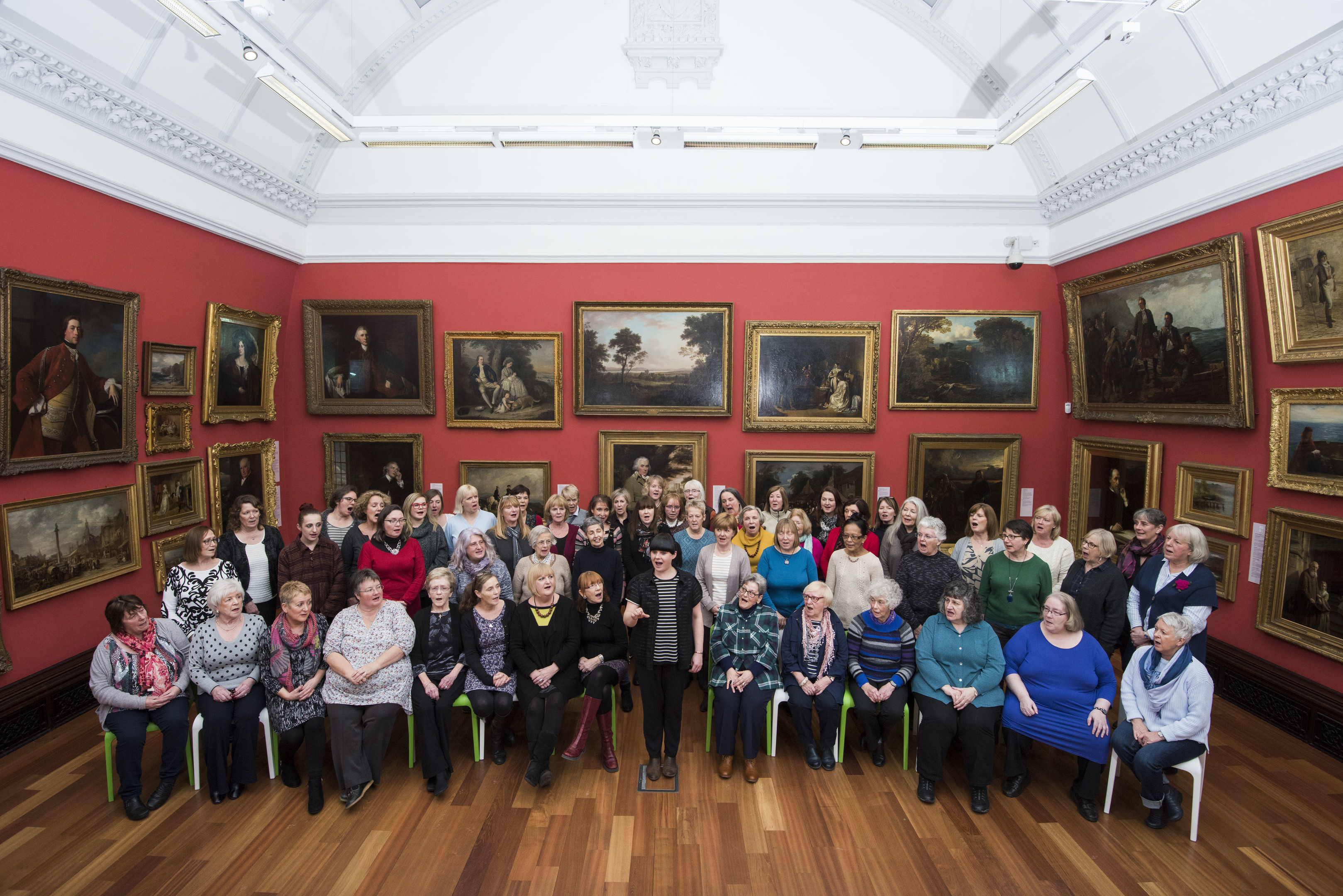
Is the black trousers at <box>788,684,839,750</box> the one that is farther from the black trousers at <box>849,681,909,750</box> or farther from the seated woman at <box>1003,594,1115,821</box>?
the seated woman at <box>1003,594,1115,821</box>

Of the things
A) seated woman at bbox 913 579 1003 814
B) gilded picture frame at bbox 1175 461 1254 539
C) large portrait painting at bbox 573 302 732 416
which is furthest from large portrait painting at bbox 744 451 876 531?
seated woman at bbox 913 579 1003 814

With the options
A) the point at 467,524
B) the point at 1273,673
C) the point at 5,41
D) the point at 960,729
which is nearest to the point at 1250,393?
the point at 1273,673

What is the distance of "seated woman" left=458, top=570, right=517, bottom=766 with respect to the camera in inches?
217

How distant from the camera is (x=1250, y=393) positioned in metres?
6.41

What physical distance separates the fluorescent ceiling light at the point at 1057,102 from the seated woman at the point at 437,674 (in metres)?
7.30

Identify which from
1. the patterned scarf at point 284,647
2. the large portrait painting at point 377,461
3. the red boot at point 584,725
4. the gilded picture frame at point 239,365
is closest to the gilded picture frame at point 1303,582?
the red boot at point 584,725

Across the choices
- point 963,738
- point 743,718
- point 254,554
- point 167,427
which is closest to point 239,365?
point 167,427

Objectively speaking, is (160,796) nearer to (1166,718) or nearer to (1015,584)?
(1015,584)

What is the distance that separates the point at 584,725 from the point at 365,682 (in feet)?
6.21

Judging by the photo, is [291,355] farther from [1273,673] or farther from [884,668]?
[1273,673]

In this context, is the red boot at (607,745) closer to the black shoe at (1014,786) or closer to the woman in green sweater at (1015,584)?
the black shoe at (1014,786)

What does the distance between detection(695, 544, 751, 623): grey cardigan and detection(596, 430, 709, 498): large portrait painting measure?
10.0 feet

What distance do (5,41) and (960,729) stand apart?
9.90 meters

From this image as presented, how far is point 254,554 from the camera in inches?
250
